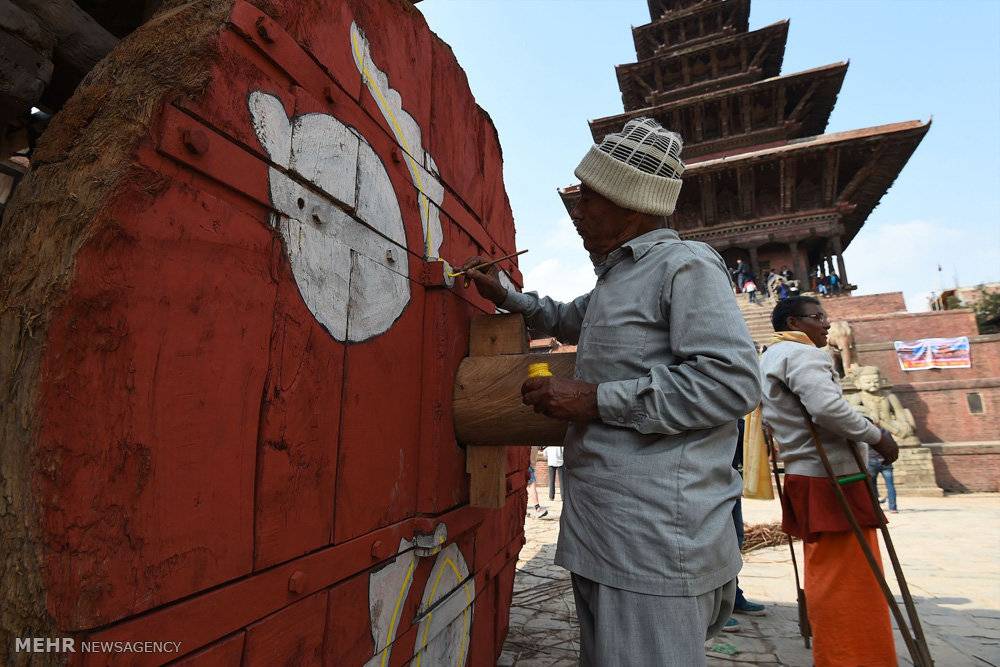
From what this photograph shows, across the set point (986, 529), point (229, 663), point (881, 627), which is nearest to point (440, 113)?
point (229, 663)

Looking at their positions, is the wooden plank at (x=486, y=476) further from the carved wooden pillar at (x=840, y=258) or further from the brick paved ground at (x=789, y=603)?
the carved wooden pillar at (x=840, y=258)

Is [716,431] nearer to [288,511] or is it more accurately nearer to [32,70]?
[288,511]

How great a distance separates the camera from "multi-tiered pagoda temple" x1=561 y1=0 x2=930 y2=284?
53.8 feet

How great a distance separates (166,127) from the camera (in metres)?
0.77

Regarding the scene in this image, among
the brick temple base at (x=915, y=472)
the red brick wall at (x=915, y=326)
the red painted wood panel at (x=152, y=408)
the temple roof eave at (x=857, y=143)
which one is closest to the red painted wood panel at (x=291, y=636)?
the red painted wood panel at (x=152, y=408)

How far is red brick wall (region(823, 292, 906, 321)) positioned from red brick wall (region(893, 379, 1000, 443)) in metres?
2.49

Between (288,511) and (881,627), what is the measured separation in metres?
2.62

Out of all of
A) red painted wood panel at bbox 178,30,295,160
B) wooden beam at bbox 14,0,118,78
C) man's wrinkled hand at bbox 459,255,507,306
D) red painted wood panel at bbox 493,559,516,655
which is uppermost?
wooden beam at bbox 14,0,118,78

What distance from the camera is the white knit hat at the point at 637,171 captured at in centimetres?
131

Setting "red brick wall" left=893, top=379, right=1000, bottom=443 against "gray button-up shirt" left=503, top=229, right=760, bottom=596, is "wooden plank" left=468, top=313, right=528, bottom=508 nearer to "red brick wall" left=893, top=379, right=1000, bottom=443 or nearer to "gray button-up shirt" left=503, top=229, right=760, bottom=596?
"gray button-up shirt" left=503, top=229, right=760, bottom=596

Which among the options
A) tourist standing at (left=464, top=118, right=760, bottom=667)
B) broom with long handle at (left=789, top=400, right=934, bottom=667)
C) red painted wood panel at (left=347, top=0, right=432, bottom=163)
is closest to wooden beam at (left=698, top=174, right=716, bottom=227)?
broom with long handle at (left=789, top=400, right=934, bottom=667)

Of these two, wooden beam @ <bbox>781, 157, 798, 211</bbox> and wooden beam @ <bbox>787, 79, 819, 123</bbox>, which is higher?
wooden beam @ <bbox>787, 79, 819, 123</bbox>

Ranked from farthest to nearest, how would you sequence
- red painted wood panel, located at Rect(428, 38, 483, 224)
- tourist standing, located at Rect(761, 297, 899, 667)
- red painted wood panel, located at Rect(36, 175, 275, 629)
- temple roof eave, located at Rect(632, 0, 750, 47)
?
temple roof eave, located at Rect(632, 0, 750, 47)
tourist standing, located at Rect(761, 297, 899, 667)
red painted wood panel, located at Rect(428, 38, 483, 224)
red painted wood panel, located at Rect(36, 175, 275, 629)

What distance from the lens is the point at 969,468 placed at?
36.5 ft
